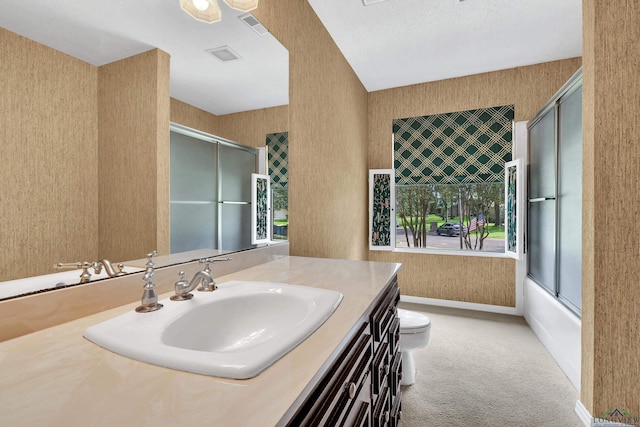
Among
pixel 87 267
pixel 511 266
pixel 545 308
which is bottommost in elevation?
pixel 545 308

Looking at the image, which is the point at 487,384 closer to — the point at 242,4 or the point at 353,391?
the point at 353,391

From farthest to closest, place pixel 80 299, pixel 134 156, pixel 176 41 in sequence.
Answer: pixel 176 41
pixel 134 156
pixel 80 299

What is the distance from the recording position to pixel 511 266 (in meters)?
3.24

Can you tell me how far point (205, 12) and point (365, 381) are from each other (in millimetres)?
1490

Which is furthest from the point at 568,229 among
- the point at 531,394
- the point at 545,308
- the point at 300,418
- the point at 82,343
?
the point at 82,343

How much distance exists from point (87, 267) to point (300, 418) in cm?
71

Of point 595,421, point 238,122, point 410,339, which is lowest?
point 595,421

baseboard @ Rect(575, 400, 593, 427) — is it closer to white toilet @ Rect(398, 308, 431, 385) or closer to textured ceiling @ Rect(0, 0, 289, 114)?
white toilet @ Rect(398, 308, 431, 385)

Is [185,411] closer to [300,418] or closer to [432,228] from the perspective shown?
[300,418]

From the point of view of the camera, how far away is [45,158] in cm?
70

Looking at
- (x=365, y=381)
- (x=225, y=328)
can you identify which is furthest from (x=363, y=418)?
(x=225, y=328)

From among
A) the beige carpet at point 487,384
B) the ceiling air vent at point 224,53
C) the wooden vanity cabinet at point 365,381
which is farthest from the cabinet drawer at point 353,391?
the ceiling air vent at point 224,53

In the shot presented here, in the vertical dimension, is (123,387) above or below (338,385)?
above

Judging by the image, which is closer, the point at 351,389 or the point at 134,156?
the point at 351,389
